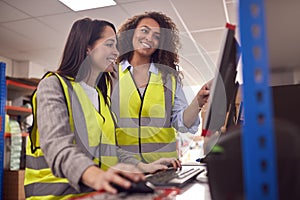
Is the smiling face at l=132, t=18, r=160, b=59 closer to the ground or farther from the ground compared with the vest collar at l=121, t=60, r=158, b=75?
farther from the ground

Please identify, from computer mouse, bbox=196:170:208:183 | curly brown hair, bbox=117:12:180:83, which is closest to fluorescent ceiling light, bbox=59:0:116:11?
curly brown hair, bbox=117:12:180:83

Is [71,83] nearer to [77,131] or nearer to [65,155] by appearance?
[77,131]

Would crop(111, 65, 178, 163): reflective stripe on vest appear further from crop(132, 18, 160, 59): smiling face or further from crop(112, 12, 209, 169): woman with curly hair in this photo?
crop(132, 18, 160, 59): smiling face

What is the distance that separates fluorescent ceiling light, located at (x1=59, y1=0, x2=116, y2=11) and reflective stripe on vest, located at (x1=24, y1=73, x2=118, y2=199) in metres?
2.20

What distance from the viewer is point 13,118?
12.0 feet

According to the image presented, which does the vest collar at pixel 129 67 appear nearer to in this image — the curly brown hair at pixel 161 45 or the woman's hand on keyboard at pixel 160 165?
the curly brown hair at pixel 161 45

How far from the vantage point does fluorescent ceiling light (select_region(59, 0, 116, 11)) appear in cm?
291

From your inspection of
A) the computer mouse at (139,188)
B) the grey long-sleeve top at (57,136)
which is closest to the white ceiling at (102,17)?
the grey long-sleeve top at (57,136)

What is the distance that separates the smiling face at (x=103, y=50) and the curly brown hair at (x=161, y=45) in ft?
0.95

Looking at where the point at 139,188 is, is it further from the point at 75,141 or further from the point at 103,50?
the point at 103,50

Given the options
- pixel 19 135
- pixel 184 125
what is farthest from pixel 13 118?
pixel 184 125

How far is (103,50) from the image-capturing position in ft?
3.27

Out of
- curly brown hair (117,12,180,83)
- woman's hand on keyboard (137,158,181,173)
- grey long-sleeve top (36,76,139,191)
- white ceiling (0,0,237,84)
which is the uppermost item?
white ceiling (0,0,237,84)

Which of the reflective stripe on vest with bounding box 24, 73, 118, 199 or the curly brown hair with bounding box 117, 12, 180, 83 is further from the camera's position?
the curly brown hair with bounding box 117, 12, 180, 83
